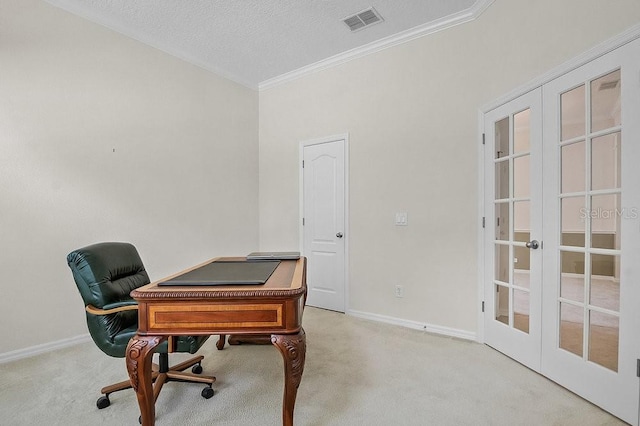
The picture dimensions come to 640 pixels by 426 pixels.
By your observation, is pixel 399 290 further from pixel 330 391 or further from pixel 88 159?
pixel 88 159

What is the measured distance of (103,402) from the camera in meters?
1.88

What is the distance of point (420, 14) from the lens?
9.83 ft

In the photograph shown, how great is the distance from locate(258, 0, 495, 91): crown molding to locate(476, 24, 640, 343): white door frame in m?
0.88

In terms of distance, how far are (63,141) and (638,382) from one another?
4.36 m

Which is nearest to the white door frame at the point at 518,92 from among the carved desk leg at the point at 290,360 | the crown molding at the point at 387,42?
the crown molding at the point at 387,42

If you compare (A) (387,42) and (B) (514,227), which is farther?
(A) (387,42)

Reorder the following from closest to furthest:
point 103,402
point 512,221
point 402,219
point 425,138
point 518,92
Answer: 1. point 103,402
2. point 518,92
3. point 512,221
4. point 425,138
5. point 402,219

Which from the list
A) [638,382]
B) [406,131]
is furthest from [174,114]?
[638,382]

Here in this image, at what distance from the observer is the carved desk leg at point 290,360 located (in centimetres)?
148

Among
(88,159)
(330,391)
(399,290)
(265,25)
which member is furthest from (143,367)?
(265,25)

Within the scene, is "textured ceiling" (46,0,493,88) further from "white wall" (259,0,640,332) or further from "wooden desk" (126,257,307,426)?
"wooden desk" (126,257,307,426)

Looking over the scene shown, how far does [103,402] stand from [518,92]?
11.6 ft

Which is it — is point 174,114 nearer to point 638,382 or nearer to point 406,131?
point 406,131

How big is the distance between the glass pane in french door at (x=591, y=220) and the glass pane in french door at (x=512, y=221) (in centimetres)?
29
